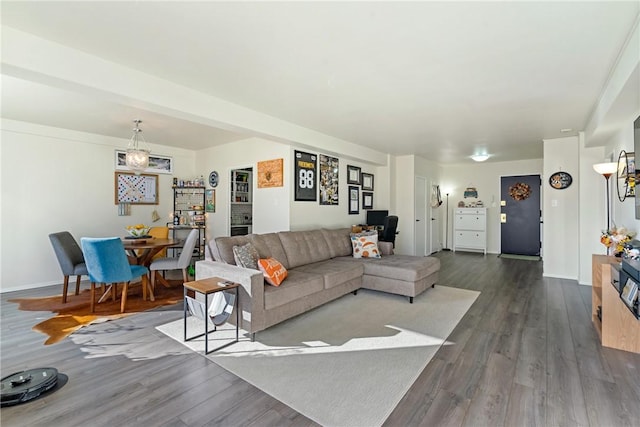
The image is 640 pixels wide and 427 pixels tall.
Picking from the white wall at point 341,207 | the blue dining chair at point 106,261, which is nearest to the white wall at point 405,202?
the white wall at point 341,207

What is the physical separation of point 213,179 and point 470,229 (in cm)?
654

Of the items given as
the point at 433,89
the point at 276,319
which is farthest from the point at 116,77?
the point at 433,89

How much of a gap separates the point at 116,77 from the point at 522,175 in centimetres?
839

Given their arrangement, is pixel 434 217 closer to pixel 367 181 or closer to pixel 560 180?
pixel 367 181

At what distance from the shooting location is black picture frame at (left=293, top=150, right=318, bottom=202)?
491 cm

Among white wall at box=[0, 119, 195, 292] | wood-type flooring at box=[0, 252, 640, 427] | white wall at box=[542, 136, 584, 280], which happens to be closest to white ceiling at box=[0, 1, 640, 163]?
white wall at box=[0, 119, 195, 292]

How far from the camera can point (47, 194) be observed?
4.79 m

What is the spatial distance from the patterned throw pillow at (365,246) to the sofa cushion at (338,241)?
0.15 metres

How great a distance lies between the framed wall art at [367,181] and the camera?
21.5ft

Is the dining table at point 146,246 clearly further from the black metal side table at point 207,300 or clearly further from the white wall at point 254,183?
the black metal side table at point 207,300

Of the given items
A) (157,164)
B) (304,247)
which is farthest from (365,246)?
(157,164)

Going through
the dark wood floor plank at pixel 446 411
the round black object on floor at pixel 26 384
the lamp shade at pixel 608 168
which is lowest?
the dark wood floor plank at pixel 446 411

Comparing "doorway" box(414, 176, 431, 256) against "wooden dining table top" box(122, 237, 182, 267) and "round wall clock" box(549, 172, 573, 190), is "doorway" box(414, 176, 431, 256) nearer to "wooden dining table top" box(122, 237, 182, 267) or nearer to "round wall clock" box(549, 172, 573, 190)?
"round wall clock" box(549, 172, 573, 190)

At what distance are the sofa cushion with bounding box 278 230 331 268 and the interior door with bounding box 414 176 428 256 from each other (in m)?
3.31
